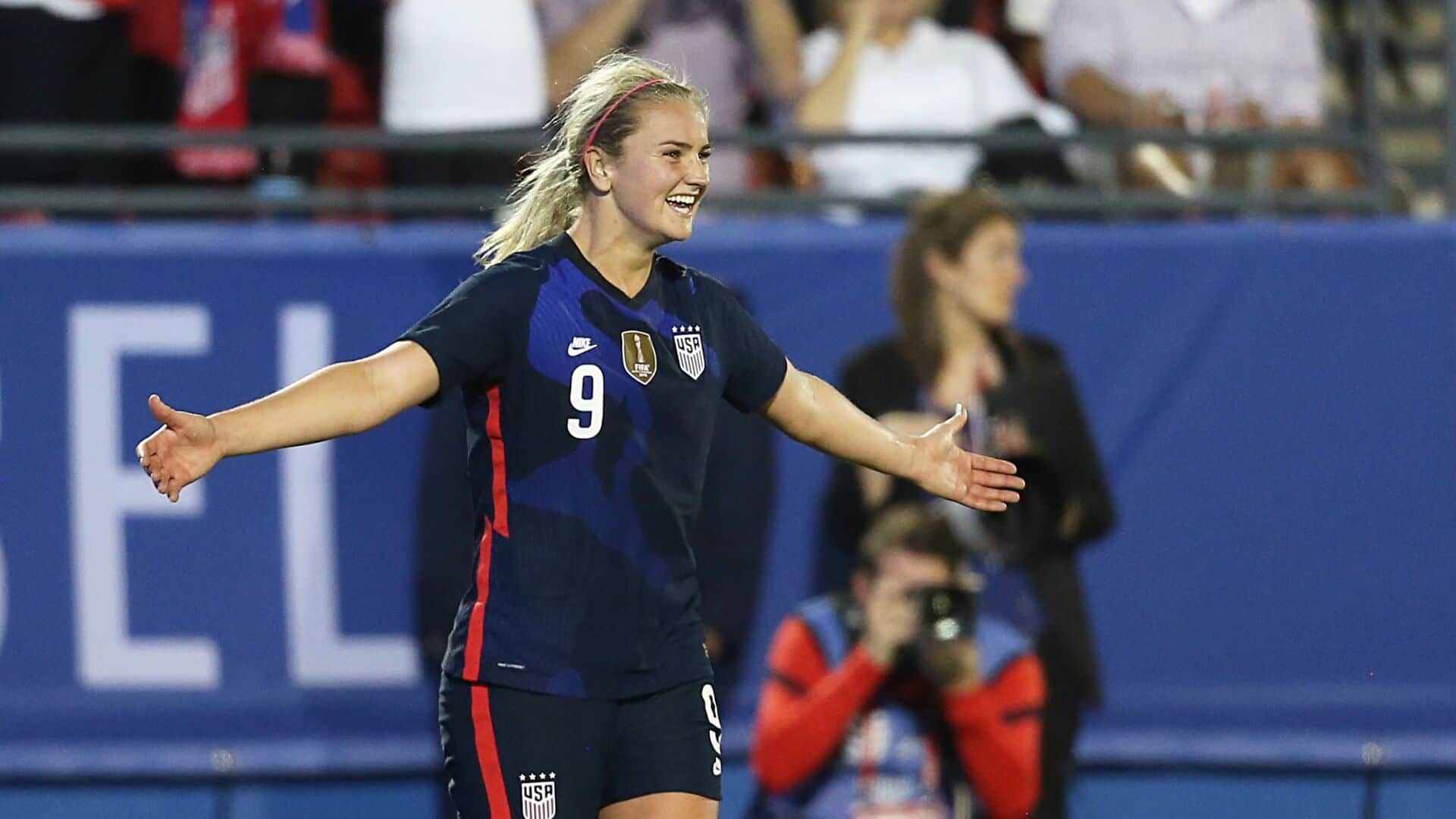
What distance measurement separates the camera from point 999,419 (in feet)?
22.1

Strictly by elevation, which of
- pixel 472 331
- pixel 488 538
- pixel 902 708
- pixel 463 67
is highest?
pixel 463 67

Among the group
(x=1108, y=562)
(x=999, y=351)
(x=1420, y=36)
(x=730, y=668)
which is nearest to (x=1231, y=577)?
(x=1108, y=562)

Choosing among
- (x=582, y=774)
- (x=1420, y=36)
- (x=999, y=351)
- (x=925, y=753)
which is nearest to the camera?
(x=582, y=774)

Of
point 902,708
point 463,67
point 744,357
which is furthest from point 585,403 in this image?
point 463,67

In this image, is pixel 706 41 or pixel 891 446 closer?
pixel 891 446

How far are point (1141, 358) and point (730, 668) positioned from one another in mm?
1622

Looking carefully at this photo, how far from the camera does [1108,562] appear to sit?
7.00 meters

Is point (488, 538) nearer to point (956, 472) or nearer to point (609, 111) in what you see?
point (609, 111)

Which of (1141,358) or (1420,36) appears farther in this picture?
(1420,36)

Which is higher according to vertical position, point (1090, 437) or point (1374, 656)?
point (1090, 437)

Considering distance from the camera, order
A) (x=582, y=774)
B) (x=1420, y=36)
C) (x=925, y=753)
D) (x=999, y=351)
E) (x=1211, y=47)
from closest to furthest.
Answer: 1. (x=582, y=774)
2. (x=925, y=753)
3. (x=999, y=351)
4. (x=1211, y=47)
5. (x=1420, y=36)

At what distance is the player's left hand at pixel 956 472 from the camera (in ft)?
14.4

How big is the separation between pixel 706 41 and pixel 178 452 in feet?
14.0

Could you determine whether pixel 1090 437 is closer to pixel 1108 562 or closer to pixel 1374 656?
pixel 1108 562
